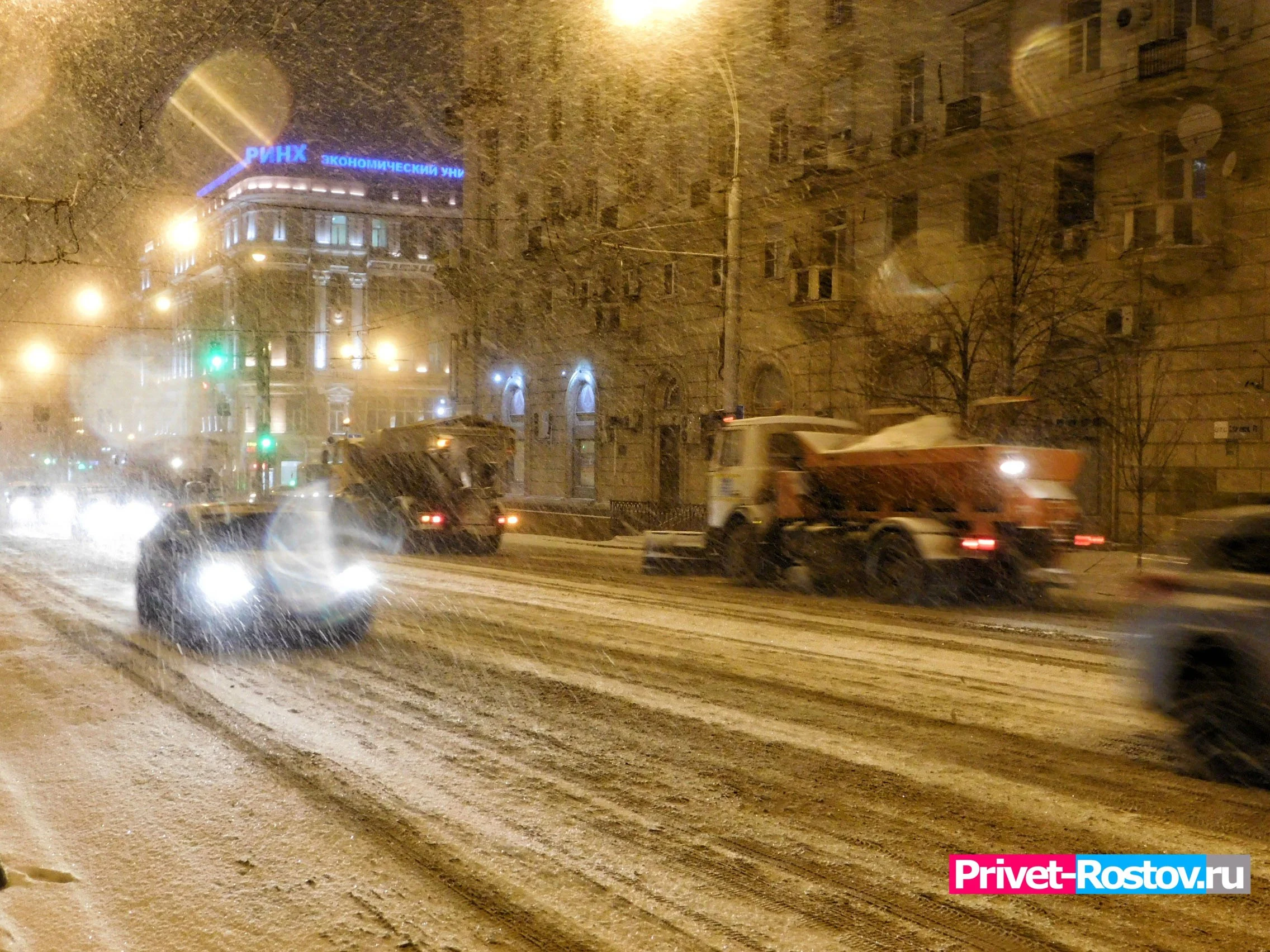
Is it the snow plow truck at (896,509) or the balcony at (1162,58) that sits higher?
the balcony at (1162,58)

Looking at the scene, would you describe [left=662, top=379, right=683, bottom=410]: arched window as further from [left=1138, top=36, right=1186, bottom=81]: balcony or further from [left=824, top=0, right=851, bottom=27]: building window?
[left=1138, top=36, right=1186, bottom=81]: balcony

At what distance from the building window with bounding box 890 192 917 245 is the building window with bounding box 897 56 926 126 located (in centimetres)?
181

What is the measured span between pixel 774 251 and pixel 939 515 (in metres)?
19.9

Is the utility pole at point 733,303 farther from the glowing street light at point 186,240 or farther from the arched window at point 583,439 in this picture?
the glowing street light at point 186,240

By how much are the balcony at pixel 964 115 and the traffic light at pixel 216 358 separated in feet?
68.2

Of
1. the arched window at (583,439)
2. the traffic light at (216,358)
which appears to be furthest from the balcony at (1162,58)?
the traffic light at (216,358)

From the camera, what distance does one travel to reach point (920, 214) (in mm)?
28844

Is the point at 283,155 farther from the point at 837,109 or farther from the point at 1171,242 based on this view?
the point at 1171,242

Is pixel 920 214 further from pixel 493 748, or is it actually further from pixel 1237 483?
pixel 493 748

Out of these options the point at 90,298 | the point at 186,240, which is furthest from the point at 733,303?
the point at 186,240

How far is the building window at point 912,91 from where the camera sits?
29.0 m

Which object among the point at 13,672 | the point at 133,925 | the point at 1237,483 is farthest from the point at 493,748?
the point at 1237,483

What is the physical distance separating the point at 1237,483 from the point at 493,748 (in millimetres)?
19115

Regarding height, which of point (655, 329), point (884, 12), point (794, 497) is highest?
point (884, 12)
